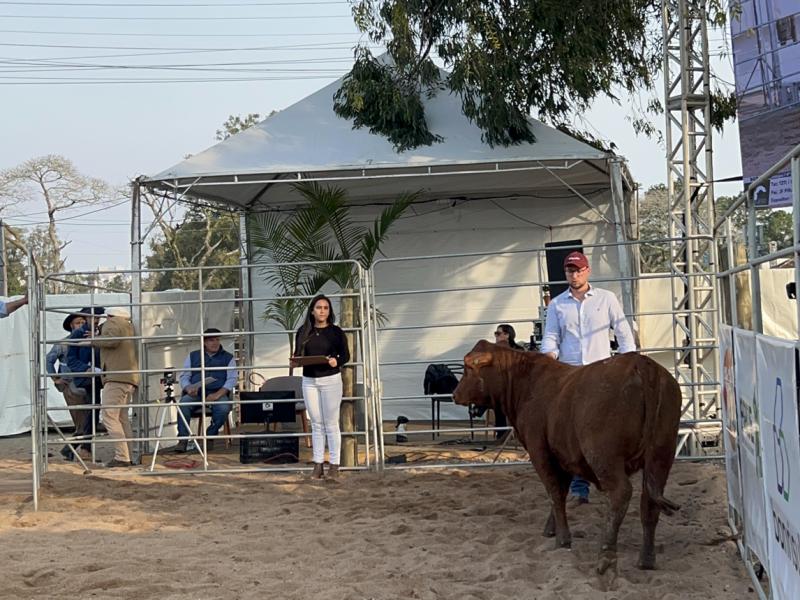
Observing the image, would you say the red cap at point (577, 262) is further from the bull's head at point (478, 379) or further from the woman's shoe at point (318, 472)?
the woman's shoe at point (318, 472)

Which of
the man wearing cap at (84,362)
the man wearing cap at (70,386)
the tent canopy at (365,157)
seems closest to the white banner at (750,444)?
the tent canopy at (365,157)

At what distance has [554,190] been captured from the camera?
13500 mm

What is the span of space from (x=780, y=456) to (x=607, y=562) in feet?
5.51

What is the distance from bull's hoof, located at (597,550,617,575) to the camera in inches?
188

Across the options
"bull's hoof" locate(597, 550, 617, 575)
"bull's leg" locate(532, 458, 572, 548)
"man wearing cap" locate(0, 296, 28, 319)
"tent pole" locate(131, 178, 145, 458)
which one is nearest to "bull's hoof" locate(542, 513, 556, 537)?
"bull's leg" locate(532, 458, 572, 548)

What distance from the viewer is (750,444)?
4.34 meters

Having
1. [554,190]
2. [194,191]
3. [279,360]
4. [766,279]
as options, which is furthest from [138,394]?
[766,279]

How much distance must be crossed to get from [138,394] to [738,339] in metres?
7.41

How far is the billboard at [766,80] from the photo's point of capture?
11133 millimetres

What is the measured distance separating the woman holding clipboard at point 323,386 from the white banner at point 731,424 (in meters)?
3.77

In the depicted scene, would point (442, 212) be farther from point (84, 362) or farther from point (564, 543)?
point (564, 543)

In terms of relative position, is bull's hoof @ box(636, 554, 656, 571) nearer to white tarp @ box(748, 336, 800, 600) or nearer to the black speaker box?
white tarp @ box(748, 336, 800, 600)

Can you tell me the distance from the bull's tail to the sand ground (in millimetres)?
509

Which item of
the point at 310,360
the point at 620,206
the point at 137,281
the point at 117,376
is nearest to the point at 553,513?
the point at 310,360
